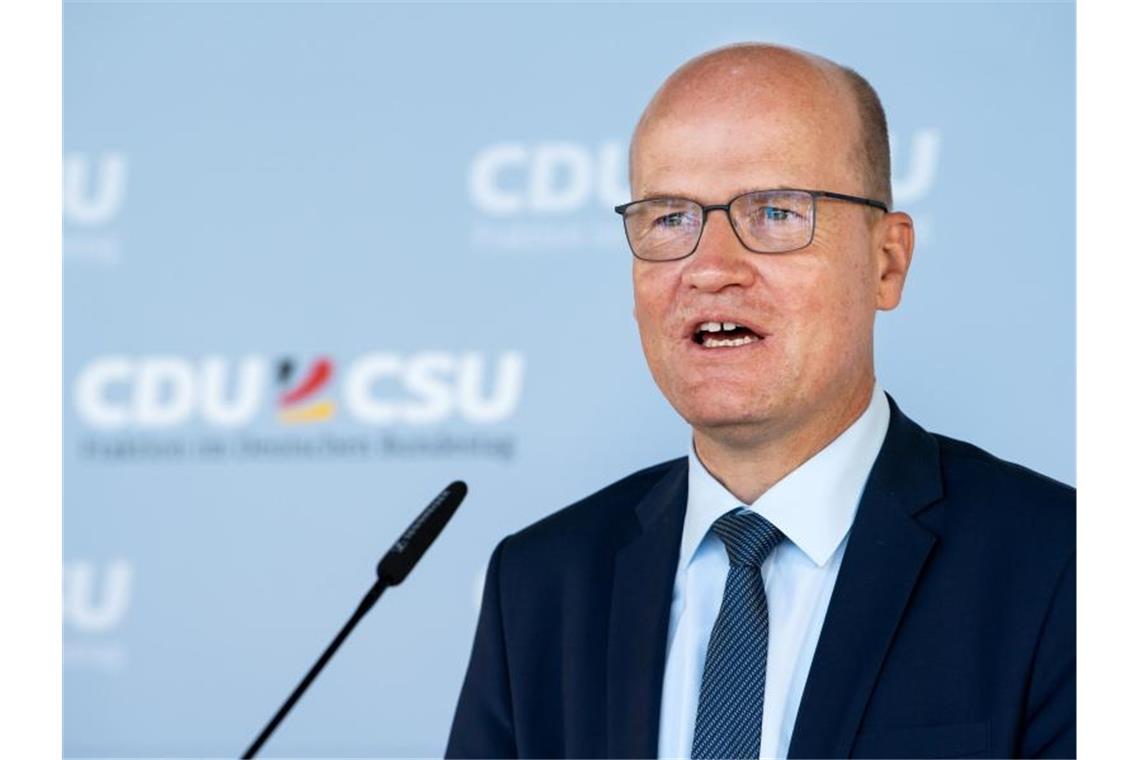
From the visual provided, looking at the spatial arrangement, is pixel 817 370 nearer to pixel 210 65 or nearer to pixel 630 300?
pixel 630 300

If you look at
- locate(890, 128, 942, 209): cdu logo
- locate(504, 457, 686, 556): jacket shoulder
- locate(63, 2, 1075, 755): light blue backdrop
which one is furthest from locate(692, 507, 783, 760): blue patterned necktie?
locate(890, 128, 942, 209): cdu logo

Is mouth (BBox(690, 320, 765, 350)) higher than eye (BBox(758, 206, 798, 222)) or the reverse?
the reverse

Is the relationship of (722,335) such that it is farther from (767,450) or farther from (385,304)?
(385,304)

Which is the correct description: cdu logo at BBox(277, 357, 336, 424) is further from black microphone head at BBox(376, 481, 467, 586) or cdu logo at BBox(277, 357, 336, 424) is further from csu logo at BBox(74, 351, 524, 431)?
black microphone head at BBox(376, 481, 467, 586)

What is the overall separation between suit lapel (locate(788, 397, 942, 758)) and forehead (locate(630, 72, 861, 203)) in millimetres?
379

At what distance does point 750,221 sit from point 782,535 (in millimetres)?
386

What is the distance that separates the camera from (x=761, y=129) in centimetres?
173

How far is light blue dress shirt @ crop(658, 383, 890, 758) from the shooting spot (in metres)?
1.64

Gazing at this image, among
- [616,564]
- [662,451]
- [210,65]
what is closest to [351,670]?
[662,451]

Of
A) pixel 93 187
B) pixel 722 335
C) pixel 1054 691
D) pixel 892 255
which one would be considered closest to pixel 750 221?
pixel 722 335

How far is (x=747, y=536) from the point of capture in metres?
1.71

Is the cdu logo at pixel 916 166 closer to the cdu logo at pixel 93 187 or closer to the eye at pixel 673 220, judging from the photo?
the eye at pixel 673 220

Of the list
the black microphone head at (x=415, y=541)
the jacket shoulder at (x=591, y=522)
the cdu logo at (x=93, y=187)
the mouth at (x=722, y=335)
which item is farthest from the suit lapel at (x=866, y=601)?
the cdu logo at (x=93, y=187)

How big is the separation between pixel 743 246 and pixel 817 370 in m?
0.18
